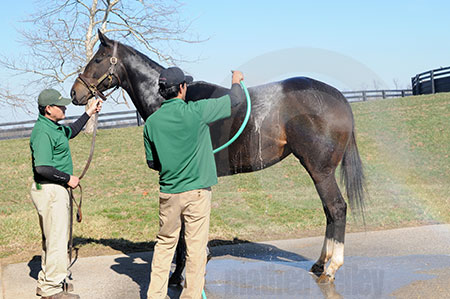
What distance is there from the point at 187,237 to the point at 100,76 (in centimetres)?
245

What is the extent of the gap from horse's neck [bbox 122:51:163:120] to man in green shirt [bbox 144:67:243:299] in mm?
1467

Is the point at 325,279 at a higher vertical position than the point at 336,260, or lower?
lower

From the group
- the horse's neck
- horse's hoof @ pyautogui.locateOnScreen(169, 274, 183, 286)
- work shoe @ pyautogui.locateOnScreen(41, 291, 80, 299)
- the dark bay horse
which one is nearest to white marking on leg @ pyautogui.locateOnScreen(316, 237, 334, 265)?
the dark bay horse

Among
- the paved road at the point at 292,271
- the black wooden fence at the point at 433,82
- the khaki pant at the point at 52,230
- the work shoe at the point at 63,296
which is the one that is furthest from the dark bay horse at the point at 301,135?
the black wooden fence at the point at 433,82

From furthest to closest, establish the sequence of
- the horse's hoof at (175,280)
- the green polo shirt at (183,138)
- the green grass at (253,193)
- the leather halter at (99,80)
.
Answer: the green grass at (253,193) < the leather halter at (99,80) < the horse's hoof at (175,280) < the green polo shirt at (183,138)

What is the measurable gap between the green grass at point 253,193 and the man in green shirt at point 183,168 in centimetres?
287

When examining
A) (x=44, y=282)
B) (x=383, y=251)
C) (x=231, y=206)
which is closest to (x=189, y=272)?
(x=44, y=282)

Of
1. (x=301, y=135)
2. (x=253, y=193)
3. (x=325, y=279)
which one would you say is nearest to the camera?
(x=325, y=279)

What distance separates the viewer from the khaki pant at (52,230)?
13.8 feet

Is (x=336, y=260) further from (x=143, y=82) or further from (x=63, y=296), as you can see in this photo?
(x=143, y=82)

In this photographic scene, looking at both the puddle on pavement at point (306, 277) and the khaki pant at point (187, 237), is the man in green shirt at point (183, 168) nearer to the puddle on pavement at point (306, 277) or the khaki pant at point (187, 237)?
the khaki pant at point (187, 237)

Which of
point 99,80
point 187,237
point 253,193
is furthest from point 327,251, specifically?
point 253,193

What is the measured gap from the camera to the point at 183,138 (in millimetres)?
3520

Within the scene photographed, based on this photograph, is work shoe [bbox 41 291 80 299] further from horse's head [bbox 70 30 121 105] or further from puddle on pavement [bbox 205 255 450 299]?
horse's head [bbox 70 30 121 105]
